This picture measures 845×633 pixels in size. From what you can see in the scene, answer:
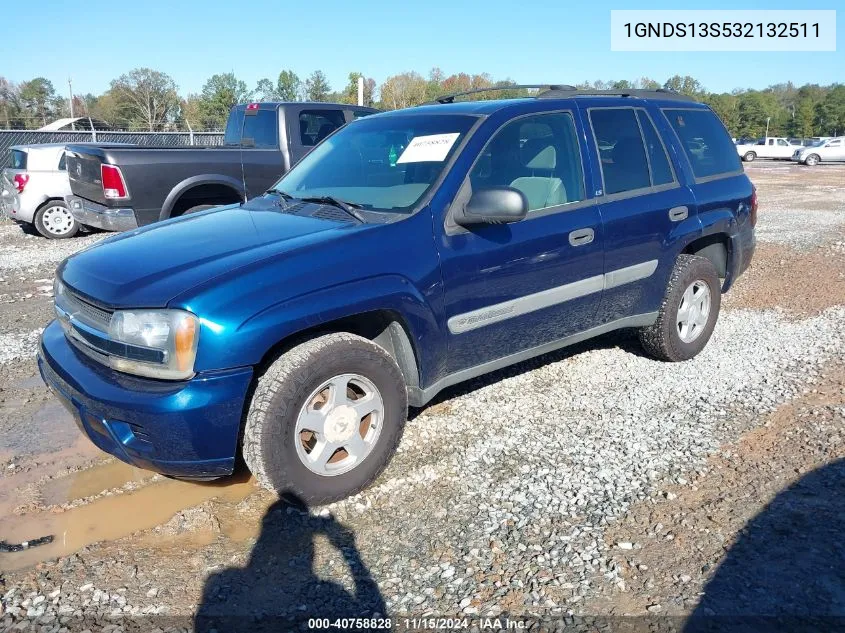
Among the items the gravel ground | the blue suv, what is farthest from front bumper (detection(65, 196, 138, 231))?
the blue suv

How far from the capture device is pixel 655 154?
459 centimetres

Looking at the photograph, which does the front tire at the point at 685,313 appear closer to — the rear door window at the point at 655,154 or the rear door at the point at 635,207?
the rear door at the point at 635,207

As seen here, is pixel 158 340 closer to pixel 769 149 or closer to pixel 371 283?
pixel 371 283

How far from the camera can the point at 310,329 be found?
308cm

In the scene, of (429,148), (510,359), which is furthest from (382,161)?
(510,359)

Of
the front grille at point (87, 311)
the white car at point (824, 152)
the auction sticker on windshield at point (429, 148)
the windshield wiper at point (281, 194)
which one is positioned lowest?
the front grille at point (87, 311)

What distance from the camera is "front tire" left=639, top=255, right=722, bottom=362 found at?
4715 millimetres

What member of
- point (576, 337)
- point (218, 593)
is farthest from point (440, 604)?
point (576, 337)

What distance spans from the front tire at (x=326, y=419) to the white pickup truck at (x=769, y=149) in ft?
143

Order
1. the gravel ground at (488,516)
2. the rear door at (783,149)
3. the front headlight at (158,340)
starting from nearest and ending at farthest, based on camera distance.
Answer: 1. the gravel ground at (488,516)
2. the front headlight at (158,340)
3. the rear door at (783,149)

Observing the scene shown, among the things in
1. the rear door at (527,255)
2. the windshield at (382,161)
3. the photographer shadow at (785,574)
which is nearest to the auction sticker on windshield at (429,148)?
the windshield at (382,161)

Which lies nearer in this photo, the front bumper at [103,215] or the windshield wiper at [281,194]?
the windshield wiper at [281,194]

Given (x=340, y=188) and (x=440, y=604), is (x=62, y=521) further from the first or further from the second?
(x=340, y=188)

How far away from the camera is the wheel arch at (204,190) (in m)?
7.48
